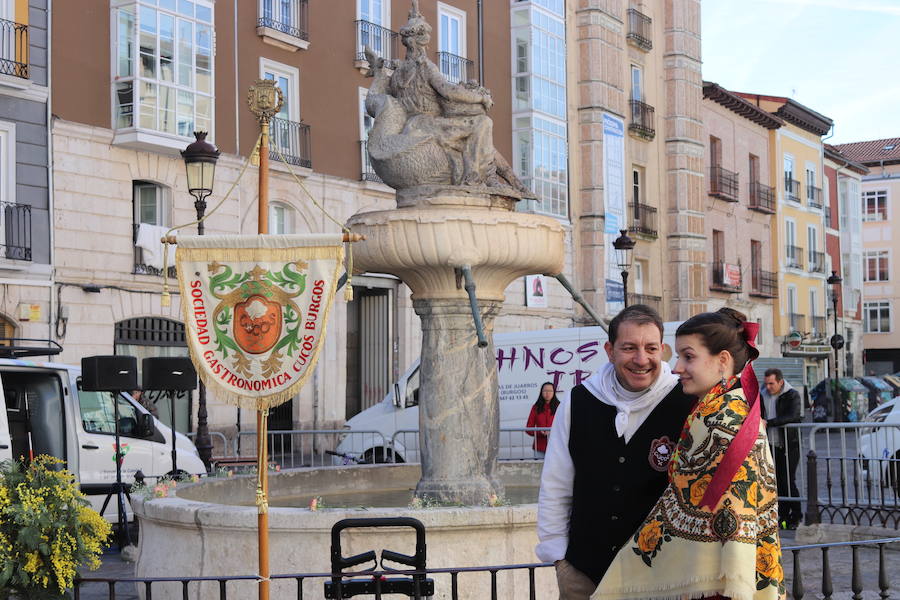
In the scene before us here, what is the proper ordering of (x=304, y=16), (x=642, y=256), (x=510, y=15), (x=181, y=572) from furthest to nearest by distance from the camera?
(x=642, y=256) → (x=510, y=15) → (x=304, y=16) → (x=181, y=572)

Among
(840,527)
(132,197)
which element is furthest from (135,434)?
(132,197)

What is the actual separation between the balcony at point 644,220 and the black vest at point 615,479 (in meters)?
33.7

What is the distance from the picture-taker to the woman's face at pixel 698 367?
163 inches

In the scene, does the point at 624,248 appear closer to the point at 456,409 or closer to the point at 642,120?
the point at 642,120

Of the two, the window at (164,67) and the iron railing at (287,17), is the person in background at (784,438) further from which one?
the iron railing at (287,17)

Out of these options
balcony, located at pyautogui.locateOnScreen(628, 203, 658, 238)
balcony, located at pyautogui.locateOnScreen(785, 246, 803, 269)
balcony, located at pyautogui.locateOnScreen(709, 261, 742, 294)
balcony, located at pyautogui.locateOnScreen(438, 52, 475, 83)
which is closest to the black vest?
balcony, located at pyautogui.locateOnScreen(438, 52, 475, 83)

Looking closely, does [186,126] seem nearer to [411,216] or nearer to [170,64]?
[170,64]

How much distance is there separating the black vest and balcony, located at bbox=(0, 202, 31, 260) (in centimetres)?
1710

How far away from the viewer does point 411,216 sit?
8562 millimetres

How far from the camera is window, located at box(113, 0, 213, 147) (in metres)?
22.0

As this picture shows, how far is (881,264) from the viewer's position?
214 feet

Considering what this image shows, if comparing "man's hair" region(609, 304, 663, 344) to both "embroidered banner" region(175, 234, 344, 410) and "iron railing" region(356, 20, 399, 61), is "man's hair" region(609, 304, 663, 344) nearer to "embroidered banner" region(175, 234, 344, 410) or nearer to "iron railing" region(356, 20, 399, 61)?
"embroidered banner" region(175, 234, 344, 410)

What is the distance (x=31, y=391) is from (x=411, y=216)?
20.3ft

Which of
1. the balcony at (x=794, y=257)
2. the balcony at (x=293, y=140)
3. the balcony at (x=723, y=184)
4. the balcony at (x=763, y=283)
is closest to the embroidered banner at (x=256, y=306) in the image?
the balcony at (x=293, y=140)
